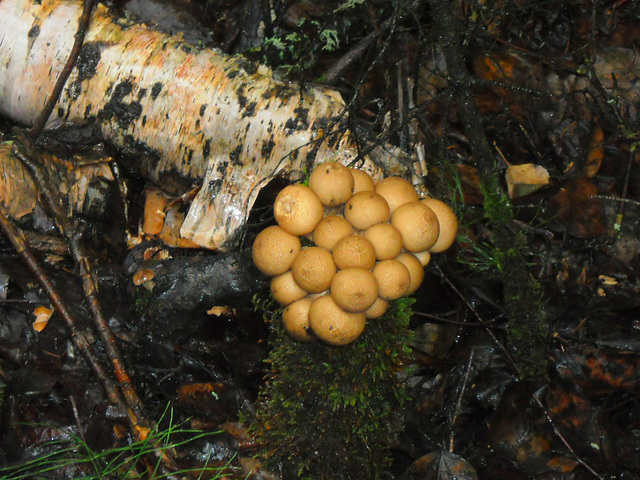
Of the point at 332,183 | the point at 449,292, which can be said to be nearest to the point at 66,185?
the point at 332,183

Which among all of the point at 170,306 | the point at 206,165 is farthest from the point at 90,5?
the point at 170,306

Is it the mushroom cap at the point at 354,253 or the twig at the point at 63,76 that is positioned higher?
the twig at the point at 63,76

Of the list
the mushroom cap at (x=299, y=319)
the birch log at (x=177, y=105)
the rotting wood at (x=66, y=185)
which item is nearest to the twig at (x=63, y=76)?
the birch log at (x=177, y=105)

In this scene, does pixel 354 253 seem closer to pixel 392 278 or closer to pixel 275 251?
pixel 392 278

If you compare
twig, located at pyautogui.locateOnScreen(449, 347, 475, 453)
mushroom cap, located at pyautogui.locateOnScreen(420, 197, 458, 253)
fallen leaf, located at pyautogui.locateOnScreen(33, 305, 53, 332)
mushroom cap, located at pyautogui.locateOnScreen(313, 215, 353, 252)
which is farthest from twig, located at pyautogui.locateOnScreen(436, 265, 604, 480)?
fallen leaf, located at pyautogui.locateOnScreen(33, 305, 53, 332)

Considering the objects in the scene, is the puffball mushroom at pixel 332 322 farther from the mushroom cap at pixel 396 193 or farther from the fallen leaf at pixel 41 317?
the fallen leaf at pixel 41 317
